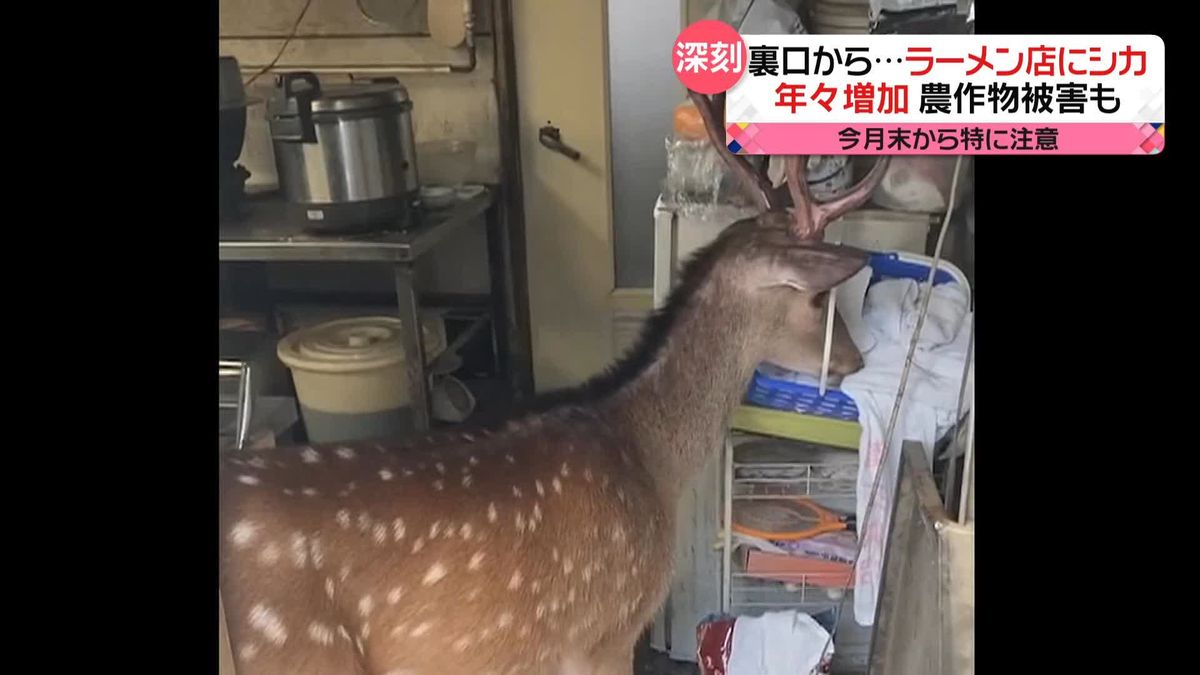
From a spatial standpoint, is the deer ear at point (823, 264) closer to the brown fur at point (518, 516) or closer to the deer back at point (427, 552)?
the brown fur at point (518, 516)

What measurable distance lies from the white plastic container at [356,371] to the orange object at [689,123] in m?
0.29

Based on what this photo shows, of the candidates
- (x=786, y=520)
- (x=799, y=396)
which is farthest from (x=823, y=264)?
(x=786, y=520)

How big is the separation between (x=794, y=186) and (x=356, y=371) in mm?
436

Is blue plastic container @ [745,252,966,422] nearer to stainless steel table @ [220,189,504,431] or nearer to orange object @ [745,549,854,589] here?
orange object @ [745,549,854,589]

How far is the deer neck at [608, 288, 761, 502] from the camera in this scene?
968 mm

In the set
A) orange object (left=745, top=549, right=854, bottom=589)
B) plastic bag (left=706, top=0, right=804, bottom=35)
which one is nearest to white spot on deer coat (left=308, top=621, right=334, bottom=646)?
orange object (left=745, top=549, right=854, bottom=589)

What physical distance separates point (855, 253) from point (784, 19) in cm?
22

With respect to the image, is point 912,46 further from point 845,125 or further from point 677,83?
point 677,83

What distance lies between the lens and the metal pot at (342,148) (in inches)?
35.0

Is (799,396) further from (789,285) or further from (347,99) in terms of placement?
(347,99)

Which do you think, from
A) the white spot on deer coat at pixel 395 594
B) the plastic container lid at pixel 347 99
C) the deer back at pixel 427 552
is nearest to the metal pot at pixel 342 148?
the plastic container lid at pixel 347 99
